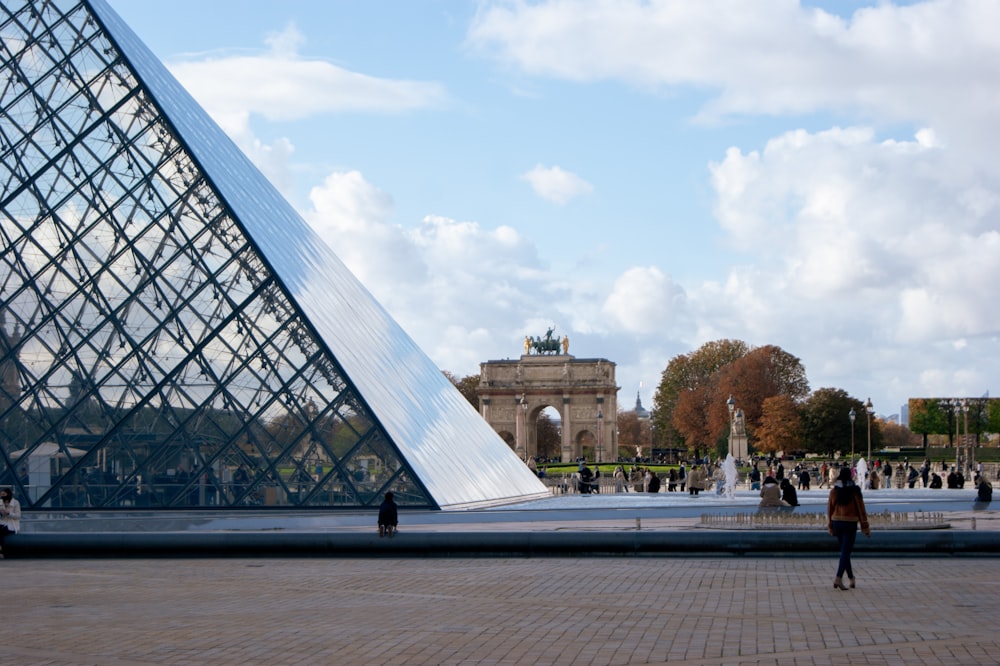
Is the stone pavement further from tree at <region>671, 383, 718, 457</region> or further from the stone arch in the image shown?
the stone arch

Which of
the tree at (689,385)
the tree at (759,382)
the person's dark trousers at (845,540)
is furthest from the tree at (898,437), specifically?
the person's dark trousers at (845,540)

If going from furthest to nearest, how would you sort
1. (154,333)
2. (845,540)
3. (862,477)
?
1. (862,477)
2. (154,333)
3. (845,540)

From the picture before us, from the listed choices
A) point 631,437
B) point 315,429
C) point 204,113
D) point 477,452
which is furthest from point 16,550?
point 631,437

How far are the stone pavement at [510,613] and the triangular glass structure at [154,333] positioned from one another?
7.21 m

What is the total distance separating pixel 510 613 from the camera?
371 inches

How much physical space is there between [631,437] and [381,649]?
174334 mm

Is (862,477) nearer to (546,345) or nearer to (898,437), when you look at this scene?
(546,345)

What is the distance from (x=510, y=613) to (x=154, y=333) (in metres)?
13.6

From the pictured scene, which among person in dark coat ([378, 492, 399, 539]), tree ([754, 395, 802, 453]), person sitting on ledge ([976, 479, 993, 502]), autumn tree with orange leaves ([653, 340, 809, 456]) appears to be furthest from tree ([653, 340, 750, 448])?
person in dark coat ([378, 492, 399, 539])

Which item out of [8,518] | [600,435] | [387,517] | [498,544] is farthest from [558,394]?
[498,544]

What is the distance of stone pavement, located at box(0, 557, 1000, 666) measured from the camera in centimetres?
762

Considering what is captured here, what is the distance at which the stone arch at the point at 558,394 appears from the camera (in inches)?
4210

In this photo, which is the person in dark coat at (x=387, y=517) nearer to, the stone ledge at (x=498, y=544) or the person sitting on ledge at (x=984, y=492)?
the stone ledge at (x=498, y=544)

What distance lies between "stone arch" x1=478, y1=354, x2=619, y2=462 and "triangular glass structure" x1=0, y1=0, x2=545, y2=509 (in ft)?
272
